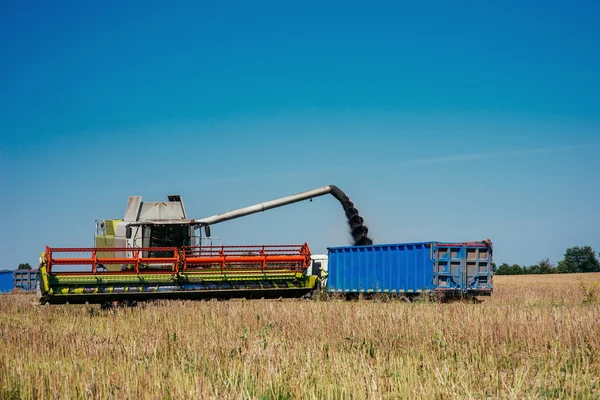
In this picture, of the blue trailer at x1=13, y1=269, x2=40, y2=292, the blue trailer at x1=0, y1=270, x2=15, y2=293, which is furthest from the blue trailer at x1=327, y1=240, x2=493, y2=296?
the blue trailer at x1=0, y1=270, x2=15, y2=293

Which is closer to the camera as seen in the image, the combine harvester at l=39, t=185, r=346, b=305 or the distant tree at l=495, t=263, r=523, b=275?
the combine harvester at l=39, t=185, r=346, b=305

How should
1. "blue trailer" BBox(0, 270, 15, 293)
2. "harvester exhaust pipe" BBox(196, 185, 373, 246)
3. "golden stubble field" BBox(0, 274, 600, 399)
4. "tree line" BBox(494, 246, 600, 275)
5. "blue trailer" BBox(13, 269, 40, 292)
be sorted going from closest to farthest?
"golden stubble field" BBox(0, 274, 600, 399), "harvester exhaust pipe" BBox(196, 185, 373, 246), "blue trailer" BBox(13, 269, 40, 292), "blue trailer" BBox(0, 270, 15, 293), "tree line" BBox(494, 246, 600, 275)

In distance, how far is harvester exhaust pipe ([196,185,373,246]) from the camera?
88.0ft

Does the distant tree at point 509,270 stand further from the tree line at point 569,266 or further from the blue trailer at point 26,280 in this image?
the blue trailer at point 26,280

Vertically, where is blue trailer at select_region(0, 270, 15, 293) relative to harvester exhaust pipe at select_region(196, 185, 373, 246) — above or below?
below

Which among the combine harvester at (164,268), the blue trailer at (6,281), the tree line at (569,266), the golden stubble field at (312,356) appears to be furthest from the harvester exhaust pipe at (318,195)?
the tree line at (569,266)

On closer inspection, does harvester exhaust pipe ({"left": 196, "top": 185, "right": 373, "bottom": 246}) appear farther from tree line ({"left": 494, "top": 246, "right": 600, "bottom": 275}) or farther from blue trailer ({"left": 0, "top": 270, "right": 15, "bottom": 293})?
tree line ({"left": 494, "top": 246, "right": 600, "bottom": 275})

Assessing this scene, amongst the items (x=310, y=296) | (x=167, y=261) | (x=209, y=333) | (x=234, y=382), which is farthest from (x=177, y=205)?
(x=234, y=382)

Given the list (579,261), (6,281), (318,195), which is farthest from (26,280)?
(579,261)

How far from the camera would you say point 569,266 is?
80562mm

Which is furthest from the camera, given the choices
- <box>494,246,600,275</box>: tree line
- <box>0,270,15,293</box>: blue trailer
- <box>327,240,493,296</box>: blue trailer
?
<box>494,246,600,275</box>: tree line

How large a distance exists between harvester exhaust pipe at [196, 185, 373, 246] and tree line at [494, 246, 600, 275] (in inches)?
1691

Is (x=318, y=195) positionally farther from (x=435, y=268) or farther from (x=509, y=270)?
(x=509, y=270)

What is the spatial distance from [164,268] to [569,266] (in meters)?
72.8
